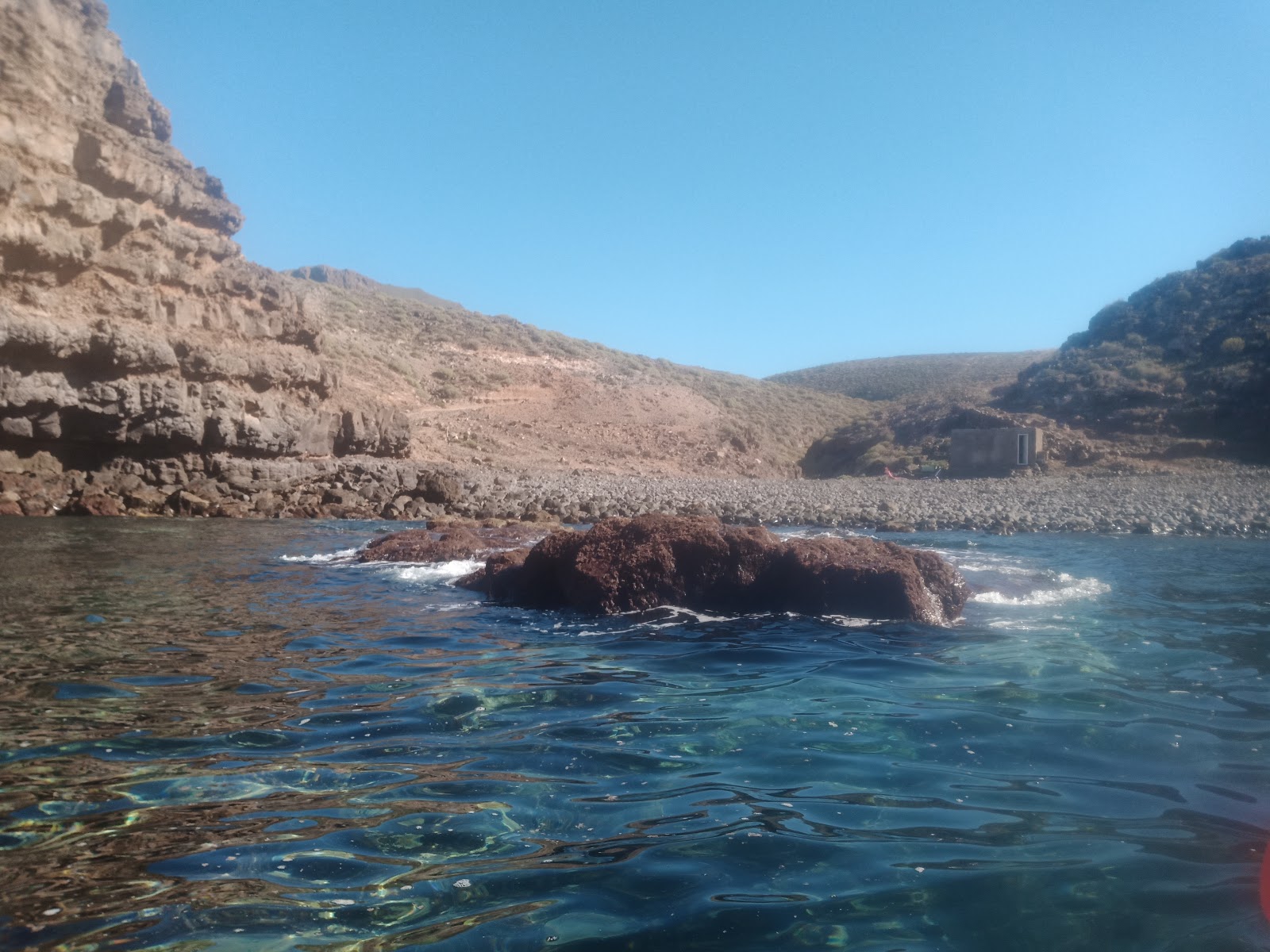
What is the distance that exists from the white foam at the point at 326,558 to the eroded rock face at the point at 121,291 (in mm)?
8093

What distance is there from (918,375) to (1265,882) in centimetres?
6021

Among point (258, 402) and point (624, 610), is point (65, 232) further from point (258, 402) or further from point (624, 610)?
point (624, 610)

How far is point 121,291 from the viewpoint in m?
16.8

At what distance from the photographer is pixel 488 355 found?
41.5m

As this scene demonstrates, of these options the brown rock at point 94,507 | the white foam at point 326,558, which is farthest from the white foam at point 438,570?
the brown rock at point 94,507

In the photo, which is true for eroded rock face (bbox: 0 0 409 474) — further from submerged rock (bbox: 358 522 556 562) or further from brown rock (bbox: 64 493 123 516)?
submerged rock (bbox: 358 522 556 562)

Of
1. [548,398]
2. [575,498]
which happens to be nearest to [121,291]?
[575,498]

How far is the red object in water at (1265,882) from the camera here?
2.01 m

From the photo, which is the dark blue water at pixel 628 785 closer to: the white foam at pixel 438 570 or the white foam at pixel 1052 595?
the white foam at pixel 1052 595

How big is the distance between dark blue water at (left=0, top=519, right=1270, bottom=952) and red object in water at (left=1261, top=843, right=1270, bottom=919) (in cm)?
3

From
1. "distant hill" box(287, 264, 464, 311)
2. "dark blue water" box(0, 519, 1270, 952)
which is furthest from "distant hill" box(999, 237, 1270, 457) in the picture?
"distant hill" box(287, 264, 464, 311)

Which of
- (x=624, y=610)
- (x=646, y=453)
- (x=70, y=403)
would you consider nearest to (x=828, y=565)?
(x=624, y=610)

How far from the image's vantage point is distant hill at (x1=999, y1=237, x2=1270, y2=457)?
87.0 feet

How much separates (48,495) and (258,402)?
436 cm
